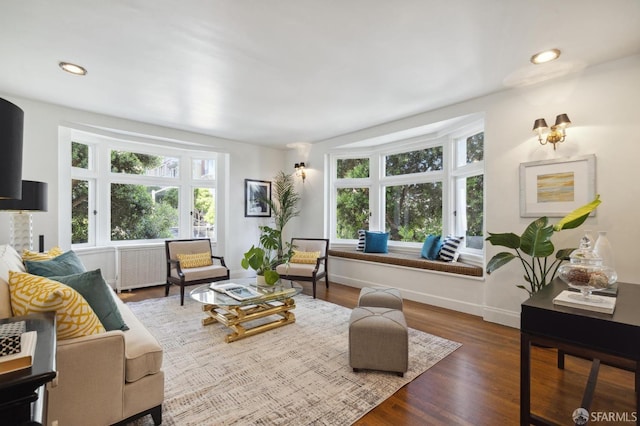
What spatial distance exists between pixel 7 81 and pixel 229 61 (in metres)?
2.53

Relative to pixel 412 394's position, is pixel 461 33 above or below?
above

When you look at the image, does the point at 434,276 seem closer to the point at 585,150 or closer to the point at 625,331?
the point at 585,150

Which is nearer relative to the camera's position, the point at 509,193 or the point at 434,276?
the point at 509,193

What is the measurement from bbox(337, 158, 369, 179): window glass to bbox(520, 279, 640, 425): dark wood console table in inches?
159

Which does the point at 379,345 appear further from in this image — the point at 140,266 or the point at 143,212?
the point at 143,212

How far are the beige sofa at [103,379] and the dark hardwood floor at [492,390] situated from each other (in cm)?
127

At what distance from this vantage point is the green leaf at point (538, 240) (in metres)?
2.60

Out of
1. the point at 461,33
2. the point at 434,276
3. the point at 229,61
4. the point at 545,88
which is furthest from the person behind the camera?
the point at 434,276

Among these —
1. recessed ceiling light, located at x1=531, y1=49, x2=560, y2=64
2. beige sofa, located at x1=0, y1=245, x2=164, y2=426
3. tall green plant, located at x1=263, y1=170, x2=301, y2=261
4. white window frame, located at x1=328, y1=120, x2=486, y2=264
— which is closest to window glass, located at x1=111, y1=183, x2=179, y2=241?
tall green plant, located at x1=263, y1=170, x2=301, y2=261

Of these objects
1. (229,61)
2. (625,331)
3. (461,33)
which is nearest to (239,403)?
(625,331)

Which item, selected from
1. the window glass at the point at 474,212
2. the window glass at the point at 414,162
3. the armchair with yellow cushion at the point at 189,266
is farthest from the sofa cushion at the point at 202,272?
the window glass at the point at 474,212

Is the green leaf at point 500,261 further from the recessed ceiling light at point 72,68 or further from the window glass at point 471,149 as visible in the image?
the recessed ceiling light at point 72,68

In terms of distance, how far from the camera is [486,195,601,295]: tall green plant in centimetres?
251

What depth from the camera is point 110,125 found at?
164 inches
